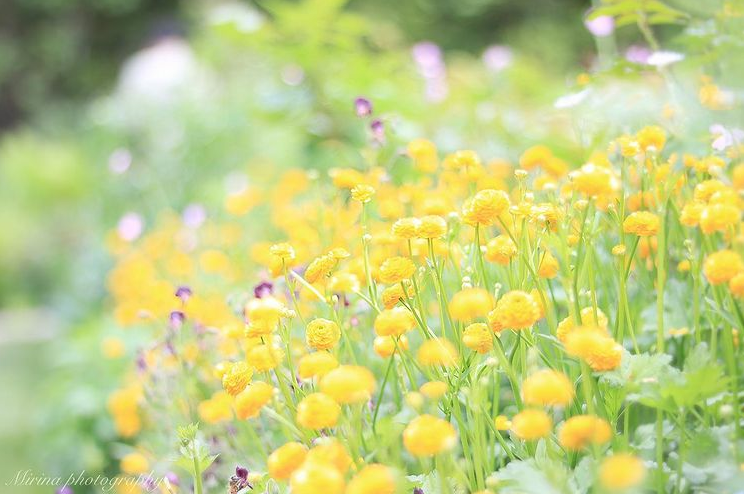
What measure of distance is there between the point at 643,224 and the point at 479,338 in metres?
0.22

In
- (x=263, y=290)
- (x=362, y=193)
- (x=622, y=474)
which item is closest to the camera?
(x=622, y=474)

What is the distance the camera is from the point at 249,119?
4.14 meters

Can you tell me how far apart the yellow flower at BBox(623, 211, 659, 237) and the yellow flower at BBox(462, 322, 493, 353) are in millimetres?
195

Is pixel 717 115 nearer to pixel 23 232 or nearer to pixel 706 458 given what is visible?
pixel 706 458

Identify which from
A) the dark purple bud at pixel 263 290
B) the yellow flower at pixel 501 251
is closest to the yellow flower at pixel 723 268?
the yellow flower at pixel 501 251

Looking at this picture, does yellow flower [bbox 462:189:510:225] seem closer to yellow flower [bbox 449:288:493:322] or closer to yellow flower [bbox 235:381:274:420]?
yellow flower [bbox 449:288:493:322]

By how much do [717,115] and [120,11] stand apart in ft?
29.9

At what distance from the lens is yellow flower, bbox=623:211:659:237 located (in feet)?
2.85

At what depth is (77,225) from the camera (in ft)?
15.6

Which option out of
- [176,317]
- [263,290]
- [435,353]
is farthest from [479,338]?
[176,317]

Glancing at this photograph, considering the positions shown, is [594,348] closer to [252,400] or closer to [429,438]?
[429,438]

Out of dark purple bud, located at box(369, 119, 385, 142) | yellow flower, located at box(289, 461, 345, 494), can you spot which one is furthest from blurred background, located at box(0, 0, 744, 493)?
yellow flower, located at box(289, 461, 345, 494)

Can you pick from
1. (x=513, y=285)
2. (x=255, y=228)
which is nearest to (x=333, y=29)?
(x=255, y=228)

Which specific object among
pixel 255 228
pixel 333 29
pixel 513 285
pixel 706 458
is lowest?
pixel 255 228
